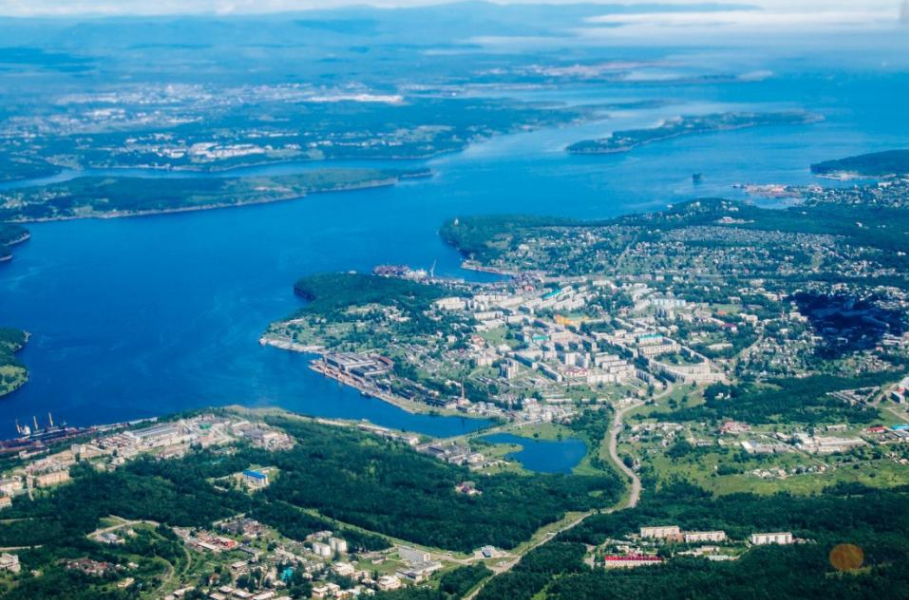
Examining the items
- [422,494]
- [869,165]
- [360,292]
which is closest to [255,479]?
[422,494]

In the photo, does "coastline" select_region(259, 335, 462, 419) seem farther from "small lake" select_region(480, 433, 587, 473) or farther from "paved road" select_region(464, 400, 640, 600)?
"paved road" select_region(464, 400, 640, 600)

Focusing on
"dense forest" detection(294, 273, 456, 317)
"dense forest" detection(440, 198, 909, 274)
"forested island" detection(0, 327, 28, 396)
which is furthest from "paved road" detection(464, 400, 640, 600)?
"dense forest" detection(440, 198, 909, 274)

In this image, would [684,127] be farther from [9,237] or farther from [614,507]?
[614,507]

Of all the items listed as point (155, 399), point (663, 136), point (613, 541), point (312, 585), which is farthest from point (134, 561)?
point (663, 136)

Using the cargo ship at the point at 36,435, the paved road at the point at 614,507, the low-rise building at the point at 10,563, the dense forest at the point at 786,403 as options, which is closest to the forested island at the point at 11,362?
the cargo ship at the point at 36,435

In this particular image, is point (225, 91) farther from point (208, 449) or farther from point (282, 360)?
point (208, 449)

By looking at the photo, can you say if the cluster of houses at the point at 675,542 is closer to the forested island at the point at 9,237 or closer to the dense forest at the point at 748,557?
the dense forest at the point at 748,557
